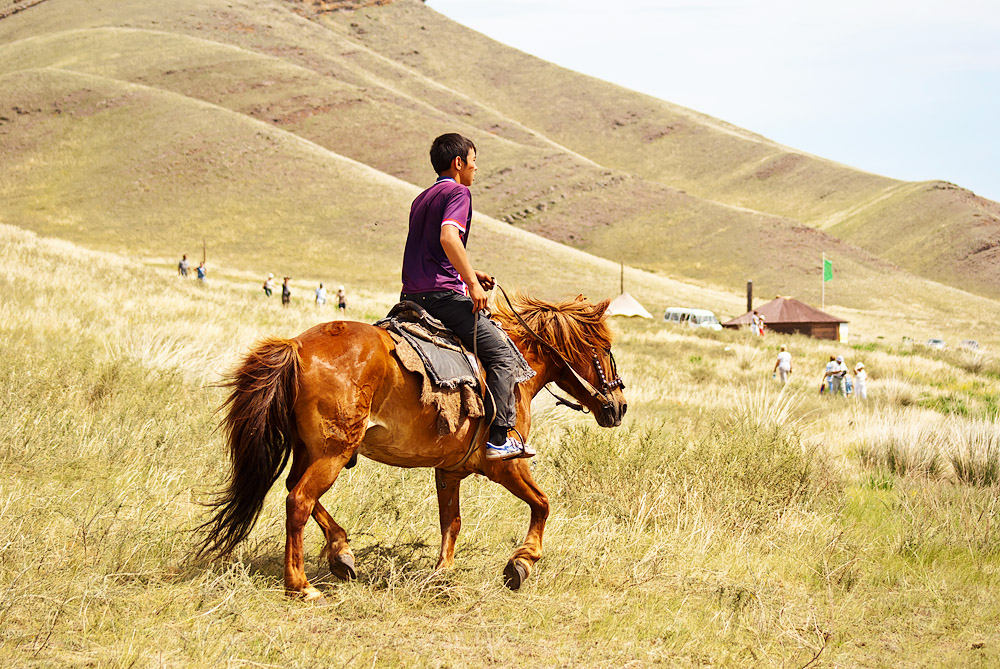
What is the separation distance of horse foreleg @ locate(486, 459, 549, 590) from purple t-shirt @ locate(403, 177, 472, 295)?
1.12 meters

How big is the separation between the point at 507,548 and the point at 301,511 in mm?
1972

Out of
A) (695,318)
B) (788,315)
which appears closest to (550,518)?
(695,318)

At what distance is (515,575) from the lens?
503 cm

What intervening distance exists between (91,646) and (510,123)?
145567 millimetres

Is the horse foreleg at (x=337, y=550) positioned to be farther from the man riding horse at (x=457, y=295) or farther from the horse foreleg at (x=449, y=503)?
the man riding horse at (x=457, y=295)

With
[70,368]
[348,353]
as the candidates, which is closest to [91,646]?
[348,353]

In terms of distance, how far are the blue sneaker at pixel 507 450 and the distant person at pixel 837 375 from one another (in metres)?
17.9

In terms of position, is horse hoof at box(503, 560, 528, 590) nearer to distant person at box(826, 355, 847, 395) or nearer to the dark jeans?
the dark jeans

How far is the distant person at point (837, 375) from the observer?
21.3m

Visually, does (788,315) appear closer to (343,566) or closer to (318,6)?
(343,566)

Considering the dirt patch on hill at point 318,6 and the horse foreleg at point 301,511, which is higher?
the dirt patch on hill at point 318,6

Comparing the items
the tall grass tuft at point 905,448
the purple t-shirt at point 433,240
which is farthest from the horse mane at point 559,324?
the tall grass tuft at point 905,448

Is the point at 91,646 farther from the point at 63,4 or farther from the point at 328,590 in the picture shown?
the point at 63,4

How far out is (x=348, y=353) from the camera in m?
4.60
